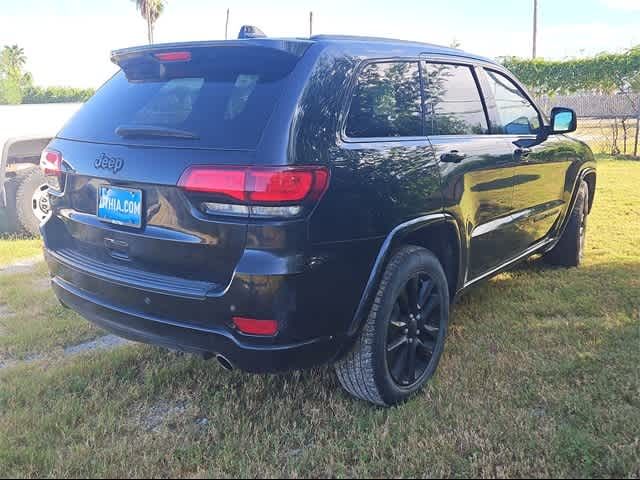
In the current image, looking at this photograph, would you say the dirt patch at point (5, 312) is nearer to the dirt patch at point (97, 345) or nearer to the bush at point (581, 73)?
the dirt patch at point (97, 345)

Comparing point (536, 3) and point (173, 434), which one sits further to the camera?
point (536, 3)

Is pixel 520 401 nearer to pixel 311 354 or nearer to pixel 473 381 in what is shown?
pixel 473 381

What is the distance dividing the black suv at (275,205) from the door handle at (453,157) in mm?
17

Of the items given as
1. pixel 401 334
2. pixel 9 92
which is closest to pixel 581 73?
pixel 401 334

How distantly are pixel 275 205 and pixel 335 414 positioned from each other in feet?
3.72

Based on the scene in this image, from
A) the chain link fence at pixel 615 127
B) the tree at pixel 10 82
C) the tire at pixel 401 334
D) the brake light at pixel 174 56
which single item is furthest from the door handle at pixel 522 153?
the tree at pixel 10 82

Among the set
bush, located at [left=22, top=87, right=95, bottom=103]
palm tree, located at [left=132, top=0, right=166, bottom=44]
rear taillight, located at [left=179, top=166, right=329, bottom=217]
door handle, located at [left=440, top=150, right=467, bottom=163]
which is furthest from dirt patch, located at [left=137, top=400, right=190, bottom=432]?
palm tree, located at [left=132, top=0, right=166, bottom=44]

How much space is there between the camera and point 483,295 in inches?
181

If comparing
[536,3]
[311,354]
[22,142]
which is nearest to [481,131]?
[311,354]

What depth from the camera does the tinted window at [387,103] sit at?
8.91 feet

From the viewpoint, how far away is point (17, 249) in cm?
615

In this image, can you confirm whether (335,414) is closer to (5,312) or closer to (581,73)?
(5,312)

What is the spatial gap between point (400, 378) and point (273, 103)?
1.46 m

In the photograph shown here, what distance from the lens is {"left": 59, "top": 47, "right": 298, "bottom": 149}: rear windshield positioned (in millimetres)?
2430
